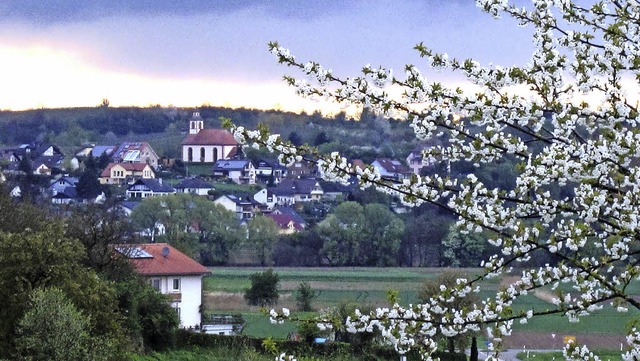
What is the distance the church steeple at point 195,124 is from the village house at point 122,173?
21.3 meters

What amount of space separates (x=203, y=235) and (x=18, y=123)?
8673 centimetres

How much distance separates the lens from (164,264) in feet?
137

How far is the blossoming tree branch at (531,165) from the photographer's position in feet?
15.6

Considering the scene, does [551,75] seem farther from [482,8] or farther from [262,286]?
[262,286]

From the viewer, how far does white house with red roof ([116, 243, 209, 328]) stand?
40.8 metres

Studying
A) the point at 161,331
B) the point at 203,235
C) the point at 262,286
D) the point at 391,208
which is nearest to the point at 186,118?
Result: the point at 391,208

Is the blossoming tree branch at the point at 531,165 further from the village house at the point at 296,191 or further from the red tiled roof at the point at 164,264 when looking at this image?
the village house at the point at 296,191

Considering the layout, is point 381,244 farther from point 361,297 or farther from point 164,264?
point 164,264

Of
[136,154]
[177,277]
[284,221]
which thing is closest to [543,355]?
[177,277]

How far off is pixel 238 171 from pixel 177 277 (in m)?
76.9

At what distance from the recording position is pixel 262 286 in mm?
48719

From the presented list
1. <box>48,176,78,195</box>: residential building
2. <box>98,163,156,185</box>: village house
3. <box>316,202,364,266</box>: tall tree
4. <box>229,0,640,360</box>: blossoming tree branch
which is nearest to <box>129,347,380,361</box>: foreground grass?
<box>229,0,640,360</box>: blossoming tree branch

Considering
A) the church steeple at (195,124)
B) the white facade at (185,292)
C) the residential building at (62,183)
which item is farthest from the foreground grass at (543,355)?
the church steeple at (195,124)

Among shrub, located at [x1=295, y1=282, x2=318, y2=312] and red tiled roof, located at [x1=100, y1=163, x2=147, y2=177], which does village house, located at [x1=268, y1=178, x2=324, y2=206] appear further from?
shrub, located at [x1=295, y1=282, x2=318, y2=312]
